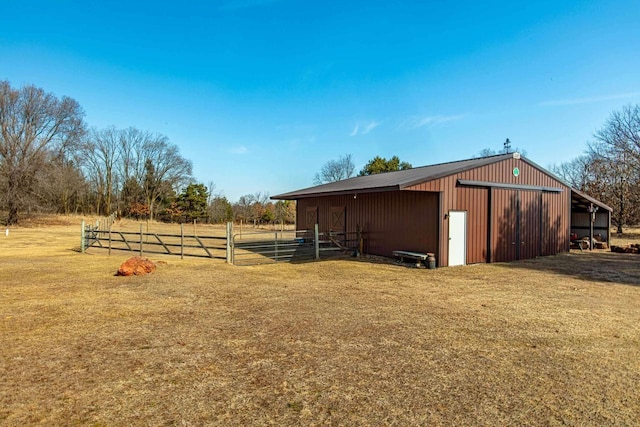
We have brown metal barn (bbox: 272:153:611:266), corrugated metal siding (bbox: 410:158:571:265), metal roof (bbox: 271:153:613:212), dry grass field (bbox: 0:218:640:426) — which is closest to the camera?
dry grass field (bbox: 0:218:640:426)

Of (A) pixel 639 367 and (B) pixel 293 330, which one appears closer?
(A) pixel 639 367

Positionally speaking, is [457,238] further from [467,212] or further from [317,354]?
[317,354]

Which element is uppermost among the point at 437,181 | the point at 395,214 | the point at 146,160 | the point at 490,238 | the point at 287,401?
the point at 146,160

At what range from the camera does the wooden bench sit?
449 inches

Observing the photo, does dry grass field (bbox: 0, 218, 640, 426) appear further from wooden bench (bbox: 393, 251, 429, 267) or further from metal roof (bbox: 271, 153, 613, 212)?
metal roof (bbox: 271, 153, 613, 212)

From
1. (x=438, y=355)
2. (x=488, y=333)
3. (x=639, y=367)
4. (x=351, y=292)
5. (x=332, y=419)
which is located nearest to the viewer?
(x=332, y=419)

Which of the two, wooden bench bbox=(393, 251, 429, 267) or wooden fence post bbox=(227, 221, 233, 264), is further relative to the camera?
wooden fence post bbox=(227, 221, 233, 264)

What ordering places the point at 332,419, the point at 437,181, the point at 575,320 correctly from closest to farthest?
the point at 332,419, the point at 575,320, the point at 437,181

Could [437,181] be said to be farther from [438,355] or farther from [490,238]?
[438,355]

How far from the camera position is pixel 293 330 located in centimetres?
515

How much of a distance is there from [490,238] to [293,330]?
9.90 m

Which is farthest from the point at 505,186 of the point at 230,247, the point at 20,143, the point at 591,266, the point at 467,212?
the point at 20,143

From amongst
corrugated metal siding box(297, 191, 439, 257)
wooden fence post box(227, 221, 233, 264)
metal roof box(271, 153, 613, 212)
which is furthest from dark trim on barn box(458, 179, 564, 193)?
wooden fence post box(227, 221, 233, 264)

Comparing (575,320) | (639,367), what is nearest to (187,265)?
(575,320)
